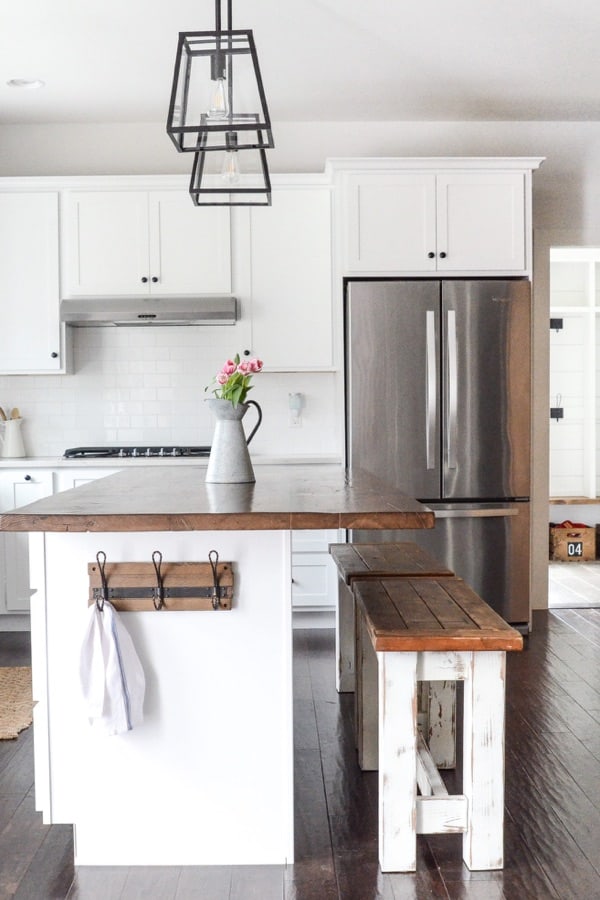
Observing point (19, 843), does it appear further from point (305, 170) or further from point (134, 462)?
point (305, 170)

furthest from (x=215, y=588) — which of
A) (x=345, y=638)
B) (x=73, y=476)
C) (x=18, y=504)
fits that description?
(x=18, y=504)

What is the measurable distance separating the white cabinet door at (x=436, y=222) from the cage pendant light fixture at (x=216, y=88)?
2.46 m

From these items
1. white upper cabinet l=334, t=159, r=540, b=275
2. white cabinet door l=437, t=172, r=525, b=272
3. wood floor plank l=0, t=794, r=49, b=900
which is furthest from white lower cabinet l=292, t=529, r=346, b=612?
wood floor plank l=0, t=794, r=49, b=900

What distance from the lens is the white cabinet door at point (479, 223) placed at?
475 centimetres

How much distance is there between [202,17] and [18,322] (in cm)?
197

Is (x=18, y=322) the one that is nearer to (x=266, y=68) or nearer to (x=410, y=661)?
(x=266, y=68)

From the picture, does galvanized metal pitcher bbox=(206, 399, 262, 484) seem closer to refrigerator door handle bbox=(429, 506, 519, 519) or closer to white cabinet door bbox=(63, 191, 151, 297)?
refrigerator door handle bbox=(429, 506, 519, 519)

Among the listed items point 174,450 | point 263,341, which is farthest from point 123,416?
point 263,341

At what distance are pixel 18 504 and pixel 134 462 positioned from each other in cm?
66

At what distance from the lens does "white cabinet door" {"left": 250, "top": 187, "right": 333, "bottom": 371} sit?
16.4ft

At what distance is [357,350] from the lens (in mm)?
4633

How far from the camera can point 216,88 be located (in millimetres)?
2232

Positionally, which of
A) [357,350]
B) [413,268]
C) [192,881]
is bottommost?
[192,881]

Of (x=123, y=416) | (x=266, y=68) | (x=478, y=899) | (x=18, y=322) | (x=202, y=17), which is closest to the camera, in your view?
A: (x=478, y=899)
